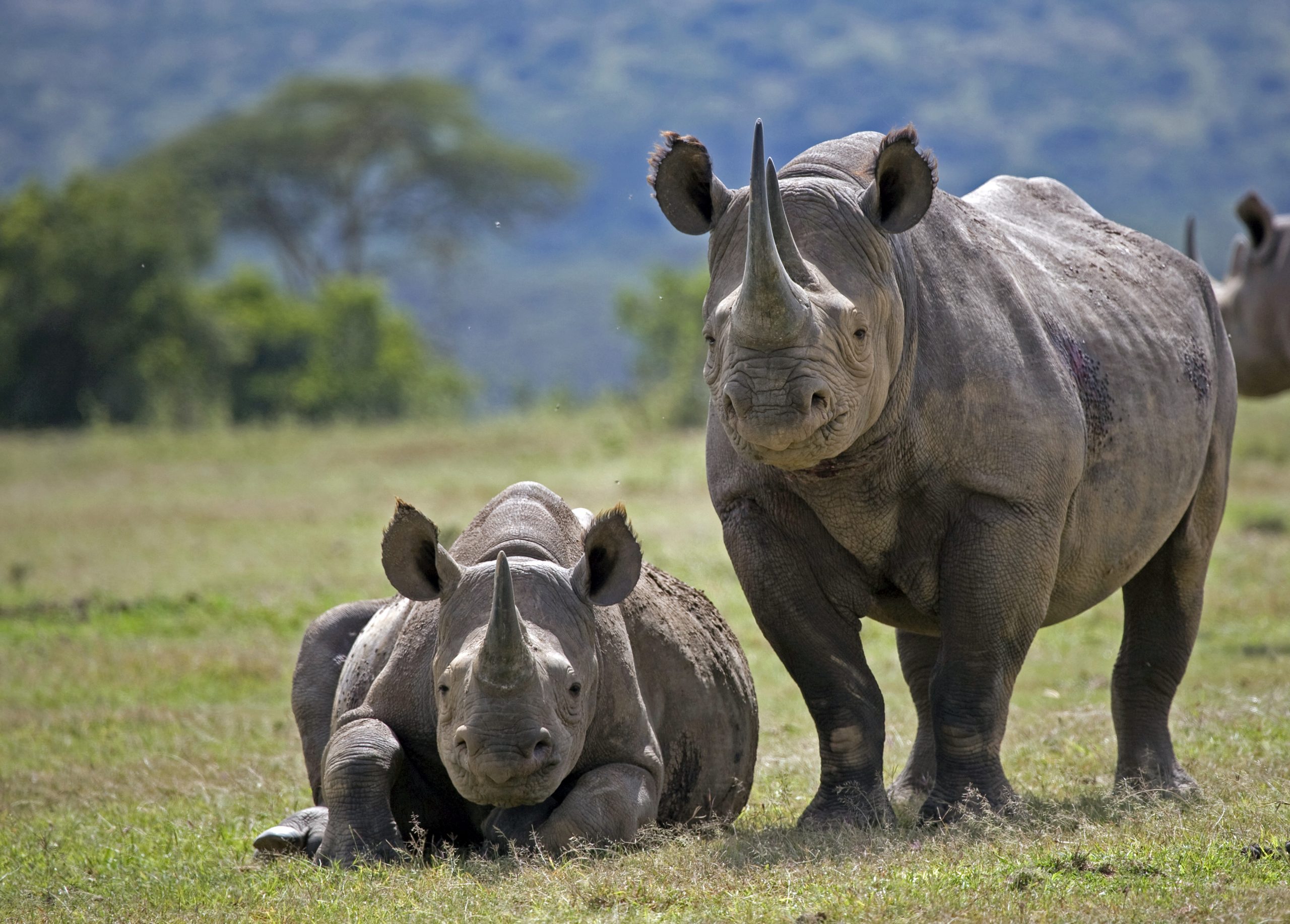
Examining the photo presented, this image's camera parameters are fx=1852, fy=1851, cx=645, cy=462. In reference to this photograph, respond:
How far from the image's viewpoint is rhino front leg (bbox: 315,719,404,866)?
6.25 metres

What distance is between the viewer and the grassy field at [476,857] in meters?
5.36

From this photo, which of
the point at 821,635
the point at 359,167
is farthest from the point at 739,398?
the point at 359,167

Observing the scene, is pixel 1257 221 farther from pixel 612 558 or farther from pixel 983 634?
pixel 612 558

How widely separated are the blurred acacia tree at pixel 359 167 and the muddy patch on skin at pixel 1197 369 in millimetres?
51213

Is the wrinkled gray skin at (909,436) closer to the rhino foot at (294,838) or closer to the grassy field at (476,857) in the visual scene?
the grassy field at (476,857)

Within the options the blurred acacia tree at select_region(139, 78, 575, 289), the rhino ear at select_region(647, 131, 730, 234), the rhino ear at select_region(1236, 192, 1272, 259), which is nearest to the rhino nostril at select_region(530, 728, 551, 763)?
the rhino ear at select_region(647, 131, 730, 234)

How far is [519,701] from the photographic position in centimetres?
598

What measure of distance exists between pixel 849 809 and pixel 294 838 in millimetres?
1987

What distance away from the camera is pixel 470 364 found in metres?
119

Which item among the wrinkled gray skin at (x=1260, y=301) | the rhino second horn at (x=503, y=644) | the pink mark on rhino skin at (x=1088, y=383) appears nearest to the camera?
the rhino second horn at (x=503, y=644)

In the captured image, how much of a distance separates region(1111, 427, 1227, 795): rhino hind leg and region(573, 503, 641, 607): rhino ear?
7.96ft

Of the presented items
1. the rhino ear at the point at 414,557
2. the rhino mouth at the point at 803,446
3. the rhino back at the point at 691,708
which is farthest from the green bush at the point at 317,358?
the rhino mouth at the point at 803,446

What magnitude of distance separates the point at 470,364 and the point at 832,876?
11453cm

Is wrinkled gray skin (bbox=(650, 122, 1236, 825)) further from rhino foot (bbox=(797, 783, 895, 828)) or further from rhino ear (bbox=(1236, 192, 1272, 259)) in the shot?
rhino ear (bbox=(1236, 192, 1272, 259))
